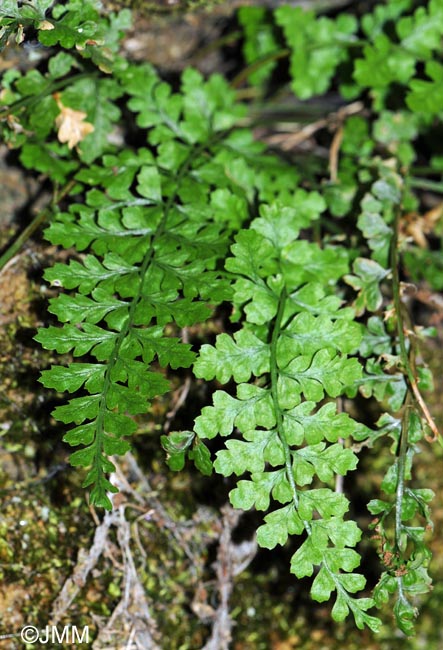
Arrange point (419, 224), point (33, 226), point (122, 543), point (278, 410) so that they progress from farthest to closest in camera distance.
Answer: point (419, 224)
point (33, 226)
point (122, 543)
point (278, 410)

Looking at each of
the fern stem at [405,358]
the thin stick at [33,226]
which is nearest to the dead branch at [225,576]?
the fern stem at [405,358]

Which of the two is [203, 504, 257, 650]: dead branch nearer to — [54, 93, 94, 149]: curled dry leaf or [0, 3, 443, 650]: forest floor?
[0, 3, 443, 650]: forest floor

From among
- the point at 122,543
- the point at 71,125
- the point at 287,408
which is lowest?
the point at 122,543

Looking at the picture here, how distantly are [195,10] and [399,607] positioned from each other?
250 cm

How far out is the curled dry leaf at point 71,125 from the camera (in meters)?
2.14

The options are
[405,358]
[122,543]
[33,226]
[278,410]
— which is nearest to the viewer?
[278,410]

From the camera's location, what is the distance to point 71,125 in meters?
2.16

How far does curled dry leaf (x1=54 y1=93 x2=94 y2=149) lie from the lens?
214 cm

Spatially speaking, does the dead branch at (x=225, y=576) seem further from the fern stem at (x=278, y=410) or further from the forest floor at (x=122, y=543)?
the fern stem at (x=278, y=410)

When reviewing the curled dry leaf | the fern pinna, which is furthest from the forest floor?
the fern pinna

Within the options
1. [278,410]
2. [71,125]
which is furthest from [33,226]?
[278,410]

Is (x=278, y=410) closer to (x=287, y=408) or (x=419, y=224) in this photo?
(x=287, y=408)

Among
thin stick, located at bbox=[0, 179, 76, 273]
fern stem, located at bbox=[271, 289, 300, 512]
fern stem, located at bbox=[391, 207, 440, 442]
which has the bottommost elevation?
fern stem, located at bbox=[391, 207, 440, 442]

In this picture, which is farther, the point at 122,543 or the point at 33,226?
the point at 33,226
